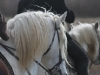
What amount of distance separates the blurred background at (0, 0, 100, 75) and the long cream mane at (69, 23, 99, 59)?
19.2 meters

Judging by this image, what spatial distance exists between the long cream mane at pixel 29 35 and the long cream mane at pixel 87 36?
219 centimetres

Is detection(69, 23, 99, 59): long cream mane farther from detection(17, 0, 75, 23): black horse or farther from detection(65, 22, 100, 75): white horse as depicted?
detection(17, 0, 75, 23): black horse

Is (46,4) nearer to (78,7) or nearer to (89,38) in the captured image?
(89,38)

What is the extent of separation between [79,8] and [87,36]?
80.9 feet

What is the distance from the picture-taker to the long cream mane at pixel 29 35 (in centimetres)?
354

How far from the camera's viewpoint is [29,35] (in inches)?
141

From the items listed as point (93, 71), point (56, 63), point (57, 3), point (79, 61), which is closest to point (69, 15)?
point (57, 3)

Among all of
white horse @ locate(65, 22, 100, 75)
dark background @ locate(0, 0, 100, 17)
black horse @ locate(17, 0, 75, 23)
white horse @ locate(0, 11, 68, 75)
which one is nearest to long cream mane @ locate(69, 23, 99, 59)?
white horse @ locate(65, 22, 100, 75)

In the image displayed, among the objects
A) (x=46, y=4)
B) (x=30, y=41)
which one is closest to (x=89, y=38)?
(x=46, y=4)

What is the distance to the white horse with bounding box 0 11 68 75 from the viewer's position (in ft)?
11.5

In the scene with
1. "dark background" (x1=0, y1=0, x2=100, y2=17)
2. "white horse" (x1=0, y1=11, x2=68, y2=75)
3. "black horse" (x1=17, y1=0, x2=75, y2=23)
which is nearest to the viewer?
"white horse" (x1=0, y1=11, x2=68, y2=75)

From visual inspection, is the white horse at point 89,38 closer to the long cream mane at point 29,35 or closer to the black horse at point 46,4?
the black horse at point 46,4

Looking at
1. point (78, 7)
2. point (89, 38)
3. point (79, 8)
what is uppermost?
point (89, 38)

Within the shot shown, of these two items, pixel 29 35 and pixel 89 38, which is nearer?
pixel 29 35
